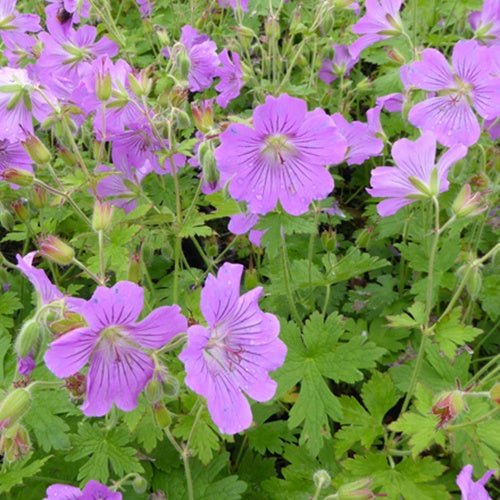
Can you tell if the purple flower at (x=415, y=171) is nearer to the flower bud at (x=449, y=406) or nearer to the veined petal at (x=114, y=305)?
the flower bud at (x=449, y=406)

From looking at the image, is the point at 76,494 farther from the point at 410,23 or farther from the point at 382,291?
the point at 410,23

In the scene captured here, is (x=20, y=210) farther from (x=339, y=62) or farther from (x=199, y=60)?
(x=339, y=62)

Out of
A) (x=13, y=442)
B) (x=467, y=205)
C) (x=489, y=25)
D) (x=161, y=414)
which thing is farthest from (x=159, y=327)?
(x=489, y=25)

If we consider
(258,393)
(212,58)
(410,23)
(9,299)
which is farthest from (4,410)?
(410,23)

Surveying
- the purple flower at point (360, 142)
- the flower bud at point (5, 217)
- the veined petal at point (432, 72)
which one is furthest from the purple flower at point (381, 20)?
the flower bud at point (5, 217)

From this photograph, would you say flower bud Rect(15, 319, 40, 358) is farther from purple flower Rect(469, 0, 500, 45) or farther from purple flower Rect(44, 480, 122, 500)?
purple flower Rect(469, 0, 500, 45)

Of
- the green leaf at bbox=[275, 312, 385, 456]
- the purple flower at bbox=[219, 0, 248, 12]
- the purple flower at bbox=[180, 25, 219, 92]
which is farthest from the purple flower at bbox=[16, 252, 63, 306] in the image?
the purple flower at bbox=[219, 0, 248, 12]
